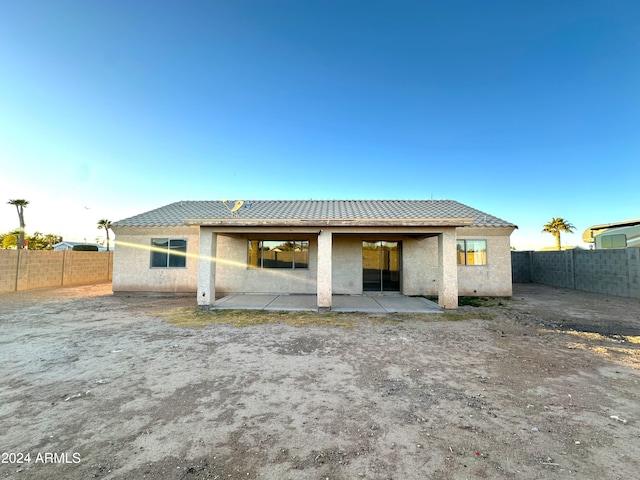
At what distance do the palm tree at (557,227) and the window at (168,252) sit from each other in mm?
40509

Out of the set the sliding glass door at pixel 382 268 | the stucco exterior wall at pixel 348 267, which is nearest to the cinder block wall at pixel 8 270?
the stucco exterior wall at pixel 348 267

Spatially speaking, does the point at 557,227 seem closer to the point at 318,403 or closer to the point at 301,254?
the point at 301,254

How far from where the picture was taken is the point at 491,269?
1183 centimetres

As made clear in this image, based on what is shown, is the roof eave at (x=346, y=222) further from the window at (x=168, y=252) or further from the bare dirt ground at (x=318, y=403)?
the window at (x=168, y=252)

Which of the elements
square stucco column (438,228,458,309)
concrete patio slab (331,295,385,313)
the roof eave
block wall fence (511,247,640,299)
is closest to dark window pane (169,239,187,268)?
the roof eave

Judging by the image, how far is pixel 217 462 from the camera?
229 cm

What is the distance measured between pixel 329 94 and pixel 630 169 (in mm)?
17296

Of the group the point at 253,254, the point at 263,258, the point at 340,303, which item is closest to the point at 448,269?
the point at 340,303

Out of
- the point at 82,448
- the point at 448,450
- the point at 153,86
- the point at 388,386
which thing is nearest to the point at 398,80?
the point at 153,86

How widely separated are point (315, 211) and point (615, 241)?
15352 mm

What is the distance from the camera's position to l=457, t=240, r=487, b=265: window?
39.2ft

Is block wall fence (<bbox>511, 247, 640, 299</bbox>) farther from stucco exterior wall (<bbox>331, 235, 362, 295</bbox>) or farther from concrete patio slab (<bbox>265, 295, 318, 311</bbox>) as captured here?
concrete patio slab (<bbox>265, 295, 318, 311</bbox>)

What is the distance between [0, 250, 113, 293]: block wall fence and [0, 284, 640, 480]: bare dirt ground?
9123mm

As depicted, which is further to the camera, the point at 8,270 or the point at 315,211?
the point at 315,211
